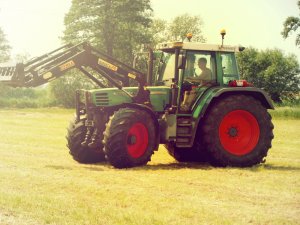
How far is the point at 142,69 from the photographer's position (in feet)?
40.1

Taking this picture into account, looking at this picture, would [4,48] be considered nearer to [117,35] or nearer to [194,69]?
[117,35]

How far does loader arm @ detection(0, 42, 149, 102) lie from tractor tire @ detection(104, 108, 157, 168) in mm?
786

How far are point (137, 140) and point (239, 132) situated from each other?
2.32 meters

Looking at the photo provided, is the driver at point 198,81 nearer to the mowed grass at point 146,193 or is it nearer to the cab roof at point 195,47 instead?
the cab roof at point 195,47

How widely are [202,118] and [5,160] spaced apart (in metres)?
4.43

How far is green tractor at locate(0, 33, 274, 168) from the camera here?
10.5 metres

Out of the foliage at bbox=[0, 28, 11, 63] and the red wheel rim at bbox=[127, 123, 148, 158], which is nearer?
the red wheel rim at bbox=[127, 123, 148, 158]

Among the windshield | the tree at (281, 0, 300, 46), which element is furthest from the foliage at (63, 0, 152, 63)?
the windshield

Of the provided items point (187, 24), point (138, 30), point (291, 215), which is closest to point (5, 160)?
point (291, 215)

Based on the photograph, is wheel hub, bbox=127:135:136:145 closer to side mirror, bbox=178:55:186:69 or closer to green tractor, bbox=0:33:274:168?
green tractor, bbox=0:33:274:168

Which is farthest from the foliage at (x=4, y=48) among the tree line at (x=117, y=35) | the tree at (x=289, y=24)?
the tree at (x=289, y=24)

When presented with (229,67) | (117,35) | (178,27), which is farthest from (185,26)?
(229,67)

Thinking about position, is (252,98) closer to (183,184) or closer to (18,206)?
(183,184)

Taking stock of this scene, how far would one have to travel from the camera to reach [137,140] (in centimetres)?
1044
